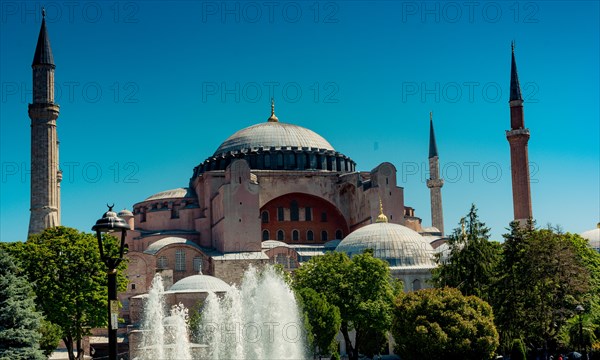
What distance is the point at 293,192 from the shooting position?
57625 mm

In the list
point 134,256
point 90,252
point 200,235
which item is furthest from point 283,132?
point 90,252

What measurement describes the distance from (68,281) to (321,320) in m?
10.9

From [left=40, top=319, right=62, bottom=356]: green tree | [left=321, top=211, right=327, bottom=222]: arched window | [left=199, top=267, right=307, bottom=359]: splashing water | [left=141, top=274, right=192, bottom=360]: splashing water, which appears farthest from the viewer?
[left=321, top=211, right=327, bottom=222]: arched window

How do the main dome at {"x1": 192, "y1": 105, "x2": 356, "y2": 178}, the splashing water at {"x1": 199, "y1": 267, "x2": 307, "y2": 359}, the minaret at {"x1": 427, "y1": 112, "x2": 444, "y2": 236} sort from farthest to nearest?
1. the minaret at {"x1": 427, "y1": 112, "x2": 444, "y2": 236}
2. the main dome at {"x1": 192, "y1": 105, "x2": 356, "y2": 178}
3. the splashing water at {"x1": 199, "y1": 267, "x2": 307, "y2": 359}

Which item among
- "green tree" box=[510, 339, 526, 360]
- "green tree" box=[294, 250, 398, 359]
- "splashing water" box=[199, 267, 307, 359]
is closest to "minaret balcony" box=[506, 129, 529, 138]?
"green tree" box=[294, 250, 398, 359]

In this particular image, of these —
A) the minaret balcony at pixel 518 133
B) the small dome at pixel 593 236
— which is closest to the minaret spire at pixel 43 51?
the minaret balcony at pixel 518 133

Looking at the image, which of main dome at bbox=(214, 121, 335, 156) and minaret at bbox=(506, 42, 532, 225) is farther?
main dome at bbox=(214, 121, 335, 156)

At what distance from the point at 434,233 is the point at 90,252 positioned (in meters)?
32.9

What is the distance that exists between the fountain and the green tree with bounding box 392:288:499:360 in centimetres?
433

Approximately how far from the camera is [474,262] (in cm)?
3741

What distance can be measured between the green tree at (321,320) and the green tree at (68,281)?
26.4 ft

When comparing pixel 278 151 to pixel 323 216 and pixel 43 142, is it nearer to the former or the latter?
pixel 323 216

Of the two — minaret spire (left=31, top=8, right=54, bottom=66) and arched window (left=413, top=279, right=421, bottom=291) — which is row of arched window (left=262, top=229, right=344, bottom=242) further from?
minaret spire (left=31, top=8, right=54, bottom=66)

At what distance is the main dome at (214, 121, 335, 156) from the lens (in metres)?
61.1
